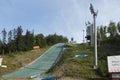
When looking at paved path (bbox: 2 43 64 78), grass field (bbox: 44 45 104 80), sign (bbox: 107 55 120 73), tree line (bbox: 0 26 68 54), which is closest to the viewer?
sign (bbox: 107 55 120 73)

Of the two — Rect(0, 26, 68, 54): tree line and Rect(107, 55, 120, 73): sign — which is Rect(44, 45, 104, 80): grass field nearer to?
Rect(107, 55, 120, 73): sign

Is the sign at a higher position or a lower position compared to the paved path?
higher

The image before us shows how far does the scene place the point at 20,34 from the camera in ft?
331

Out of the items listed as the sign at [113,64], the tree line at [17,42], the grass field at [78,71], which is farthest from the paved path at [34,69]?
the tree line at [17,42]

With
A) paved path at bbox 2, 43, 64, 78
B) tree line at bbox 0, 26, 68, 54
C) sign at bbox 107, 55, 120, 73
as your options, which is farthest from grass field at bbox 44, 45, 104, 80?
tree line at bbox 0, 26, 68, 54

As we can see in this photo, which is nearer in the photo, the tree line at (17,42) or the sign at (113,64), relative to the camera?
the sign at (113,64)

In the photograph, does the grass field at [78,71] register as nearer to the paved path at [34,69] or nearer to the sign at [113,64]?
the sign at [113,64]

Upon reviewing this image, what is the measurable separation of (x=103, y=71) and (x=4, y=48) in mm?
77034

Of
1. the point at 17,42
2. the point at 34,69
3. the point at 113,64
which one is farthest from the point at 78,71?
the point at 17,42

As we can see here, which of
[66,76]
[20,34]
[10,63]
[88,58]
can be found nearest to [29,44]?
[20,34]

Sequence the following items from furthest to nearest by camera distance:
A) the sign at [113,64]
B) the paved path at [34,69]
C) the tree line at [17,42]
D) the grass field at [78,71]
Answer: the tree line at [17,42], the paved path at [34,69], the grass field at [78,71], the sign at [113,64]

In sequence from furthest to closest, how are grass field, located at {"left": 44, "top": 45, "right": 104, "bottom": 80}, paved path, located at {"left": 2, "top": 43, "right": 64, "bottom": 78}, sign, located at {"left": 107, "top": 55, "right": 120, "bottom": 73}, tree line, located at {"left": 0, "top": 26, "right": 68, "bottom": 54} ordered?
tree line, located at {"left": 0, "top": 26, "right": 68, "bottom": 54} → paved path, located at {"left": 2, "top": 43, "right": 64, "bottom": 78} → grass field, located at {"left": 44, "top": 45, "right": 104, "bottom": 80} → sign, located at {"left": 107, "top": 55, "right": 120, "bottom": 73}

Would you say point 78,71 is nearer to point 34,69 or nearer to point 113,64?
point 113,64

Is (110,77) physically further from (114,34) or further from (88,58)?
(114,34)
